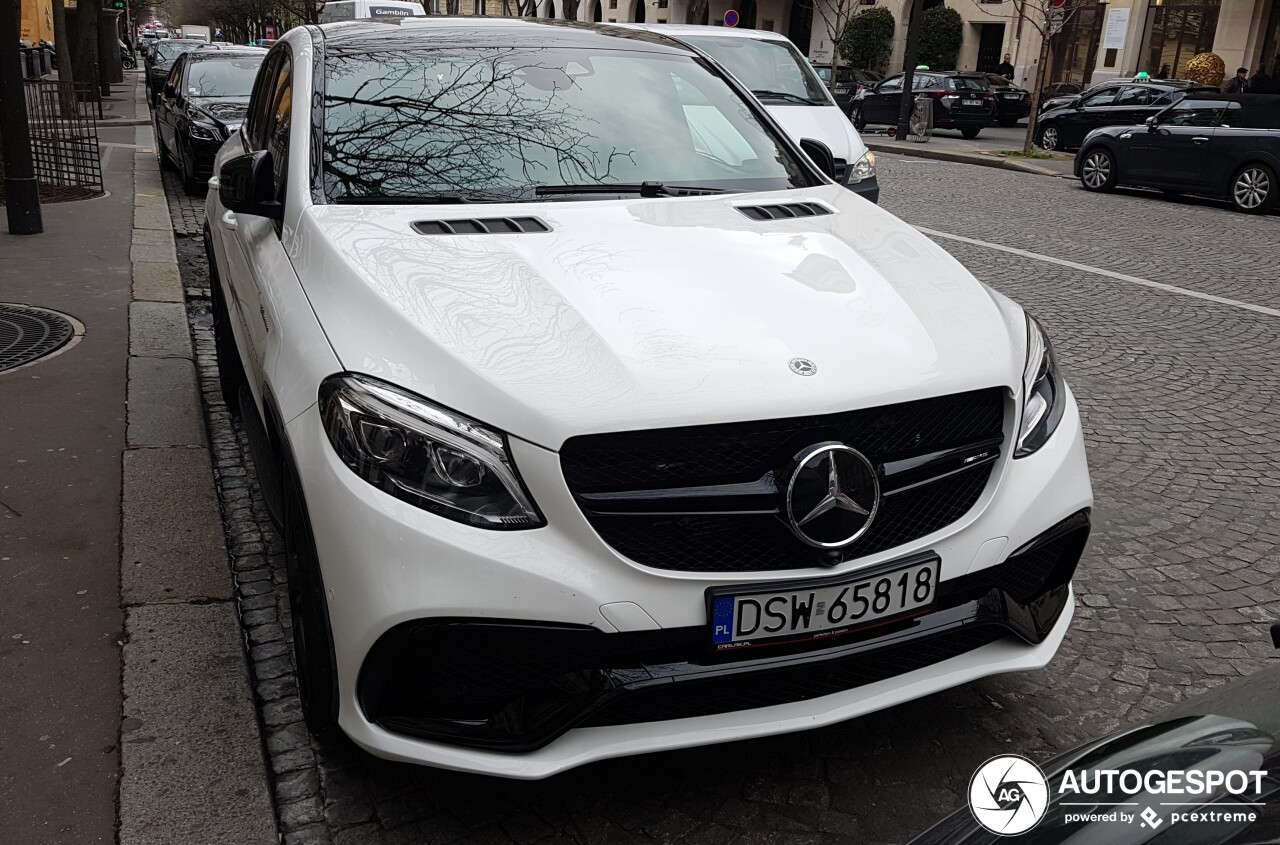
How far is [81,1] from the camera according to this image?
25469 millimetres

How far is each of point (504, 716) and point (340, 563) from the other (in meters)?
0.45

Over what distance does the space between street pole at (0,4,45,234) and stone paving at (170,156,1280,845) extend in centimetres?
305

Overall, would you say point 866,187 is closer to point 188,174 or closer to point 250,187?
point 250,187

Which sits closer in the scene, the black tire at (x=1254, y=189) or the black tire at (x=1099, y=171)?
the black tire at (x=1254, y=189)

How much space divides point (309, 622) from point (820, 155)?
2.89 meters

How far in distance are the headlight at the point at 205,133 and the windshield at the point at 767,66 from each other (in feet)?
16.5

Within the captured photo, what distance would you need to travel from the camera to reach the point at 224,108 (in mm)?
13094

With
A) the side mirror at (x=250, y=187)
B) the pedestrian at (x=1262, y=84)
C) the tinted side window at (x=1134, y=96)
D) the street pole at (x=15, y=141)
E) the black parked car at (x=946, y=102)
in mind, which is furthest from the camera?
the pedestrian at (x=1262, y=84)

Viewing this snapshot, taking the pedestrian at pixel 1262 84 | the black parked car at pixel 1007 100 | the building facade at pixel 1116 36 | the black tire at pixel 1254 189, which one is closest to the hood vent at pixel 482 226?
the black tire at pixel 1254 189

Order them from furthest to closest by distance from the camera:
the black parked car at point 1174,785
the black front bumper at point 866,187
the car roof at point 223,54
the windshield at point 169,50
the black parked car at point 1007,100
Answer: the black parked car at point 1007,100 → the windshield at point 169,50 → the car roof at point 223,54 → the black front bumper at point 866,187 → the black parked car at point 1174,785

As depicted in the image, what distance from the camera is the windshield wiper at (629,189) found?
3.48 metres

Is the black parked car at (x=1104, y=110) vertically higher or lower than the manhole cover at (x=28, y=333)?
higher

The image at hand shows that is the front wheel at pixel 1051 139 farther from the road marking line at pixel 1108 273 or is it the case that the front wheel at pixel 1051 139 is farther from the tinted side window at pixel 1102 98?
the road marking line at pixel 1108 273

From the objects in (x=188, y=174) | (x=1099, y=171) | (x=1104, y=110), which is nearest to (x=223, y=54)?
(x=188, y=174)
